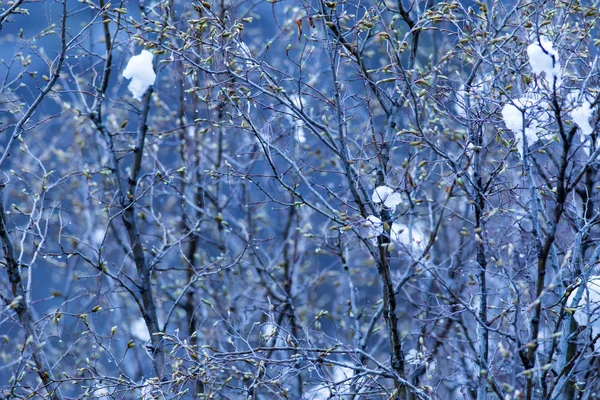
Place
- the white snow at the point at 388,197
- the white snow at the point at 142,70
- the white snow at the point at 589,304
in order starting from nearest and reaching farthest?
the white snow at the point at 589,304 → the white snow at the point at 388,197 → the white snow at the point at 142,70

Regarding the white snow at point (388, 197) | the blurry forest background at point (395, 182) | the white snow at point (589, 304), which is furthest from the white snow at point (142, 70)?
the white snow at point (589, 304)

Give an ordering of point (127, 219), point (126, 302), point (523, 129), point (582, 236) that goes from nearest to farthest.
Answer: point (523, 129)
point (582, 236)
point (127, 219)
point (126, 302)

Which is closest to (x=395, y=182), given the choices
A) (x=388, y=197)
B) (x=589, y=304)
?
(x=388, y=197)

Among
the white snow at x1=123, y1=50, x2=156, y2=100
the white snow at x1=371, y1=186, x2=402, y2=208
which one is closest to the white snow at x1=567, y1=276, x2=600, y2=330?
the white snow at x1=371, y1=186, x2=402, y2=208

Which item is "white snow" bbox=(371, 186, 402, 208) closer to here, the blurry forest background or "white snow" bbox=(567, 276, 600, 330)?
the blurry forest background

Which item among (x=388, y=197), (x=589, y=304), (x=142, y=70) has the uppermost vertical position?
(x=142, y=70)

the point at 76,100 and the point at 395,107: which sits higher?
the point at 76,100

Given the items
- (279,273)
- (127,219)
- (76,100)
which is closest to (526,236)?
(127,219)

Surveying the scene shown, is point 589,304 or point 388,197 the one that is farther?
point 388,197

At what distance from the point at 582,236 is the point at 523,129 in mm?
750

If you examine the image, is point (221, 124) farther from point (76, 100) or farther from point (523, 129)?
point (76, 100)

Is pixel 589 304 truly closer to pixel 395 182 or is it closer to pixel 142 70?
pixel 395 182

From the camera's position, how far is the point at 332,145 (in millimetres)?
4367

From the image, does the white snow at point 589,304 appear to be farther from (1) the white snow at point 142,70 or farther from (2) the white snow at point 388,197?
(1) the white snow at point 142,70
